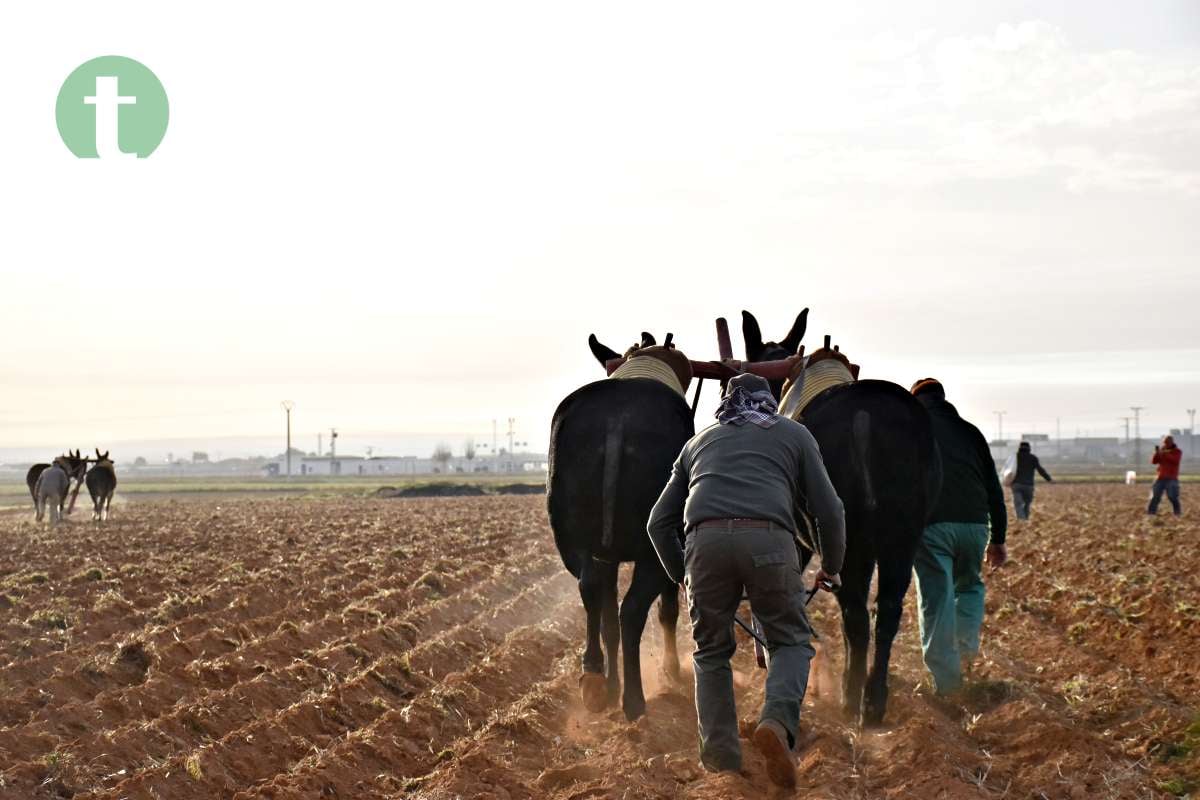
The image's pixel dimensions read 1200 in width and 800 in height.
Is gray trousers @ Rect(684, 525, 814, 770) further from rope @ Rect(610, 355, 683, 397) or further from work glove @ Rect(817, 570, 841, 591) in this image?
rope @ Rect(610, 355, 683, 397)

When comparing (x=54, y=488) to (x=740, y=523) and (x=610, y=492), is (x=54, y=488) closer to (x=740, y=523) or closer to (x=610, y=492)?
(x=610, y=492)

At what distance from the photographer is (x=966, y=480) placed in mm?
9133

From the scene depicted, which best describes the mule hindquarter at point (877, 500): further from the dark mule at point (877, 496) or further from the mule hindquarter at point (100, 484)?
the mule hindquarter at point (100, 484)

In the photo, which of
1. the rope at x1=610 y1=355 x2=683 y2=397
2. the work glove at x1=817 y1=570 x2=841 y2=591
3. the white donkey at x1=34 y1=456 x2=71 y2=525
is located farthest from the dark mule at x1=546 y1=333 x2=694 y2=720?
the white donkey at x1=34 y1=456 x2=71 y2=525

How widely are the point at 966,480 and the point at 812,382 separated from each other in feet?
4.60

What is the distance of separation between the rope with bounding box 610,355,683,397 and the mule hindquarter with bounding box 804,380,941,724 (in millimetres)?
1303

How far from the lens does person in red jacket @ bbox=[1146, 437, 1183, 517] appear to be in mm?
26375

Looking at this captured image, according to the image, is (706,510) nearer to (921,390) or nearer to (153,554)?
(921,390)

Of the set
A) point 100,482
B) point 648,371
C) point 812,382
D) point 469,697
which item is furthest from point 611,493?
point 100,482

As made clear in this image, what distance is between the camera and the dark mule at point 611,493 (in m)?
8.28

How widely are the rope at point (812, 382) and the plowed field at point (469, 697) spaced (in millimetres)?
2039

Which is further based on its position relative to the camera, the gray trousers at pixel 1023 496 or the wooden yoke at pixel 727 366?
the gray trousers at pixel 1023 496

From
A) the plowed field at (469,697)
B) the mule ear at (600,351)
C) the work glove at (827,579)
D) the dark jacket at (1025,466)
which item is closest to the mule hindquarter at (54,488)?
the plowed field at (469,697)

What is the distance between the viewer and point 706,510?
6.43 metres
